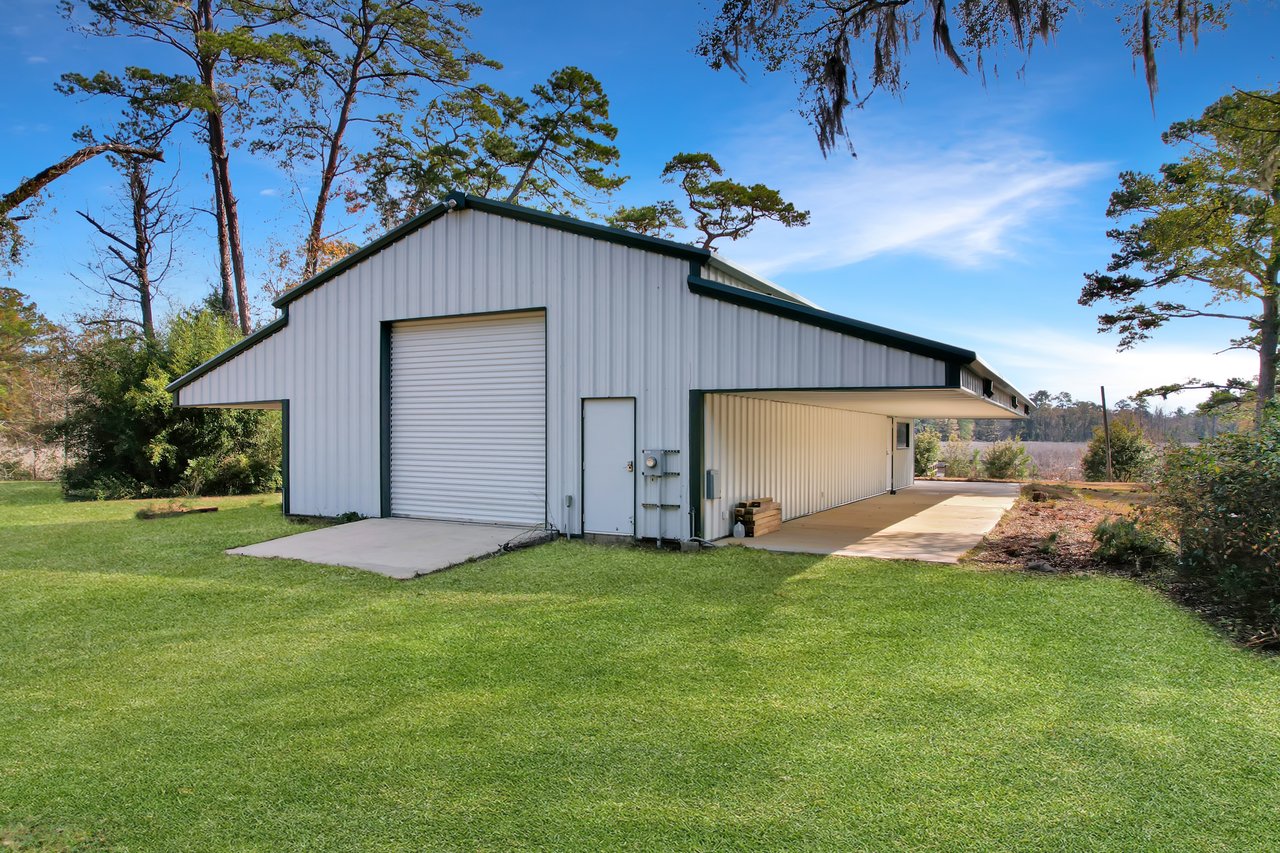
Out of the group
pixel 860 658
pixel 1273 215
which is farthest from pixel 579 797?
pixel 1273 215

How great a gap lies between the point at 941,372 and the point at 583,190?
1900 centimetres

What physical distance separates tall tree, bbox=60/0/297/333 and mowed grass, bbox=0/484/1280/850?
59.4ft

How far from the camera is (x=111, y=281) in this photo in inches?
900

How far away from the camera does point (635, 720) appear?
349cm

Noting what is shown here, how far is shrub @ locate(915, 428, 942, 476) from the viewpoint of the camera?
2392 cm

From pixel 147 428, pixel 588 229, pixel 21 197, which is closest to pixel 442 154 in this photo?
pixel 21 197

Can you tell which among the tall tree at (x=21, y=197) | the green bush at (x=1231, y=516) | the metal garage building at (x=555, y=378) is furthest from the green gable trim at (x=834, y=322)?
the tall tree at (x=21, y=197)

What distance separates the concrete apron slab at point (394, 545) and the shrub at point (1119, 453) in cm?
1999

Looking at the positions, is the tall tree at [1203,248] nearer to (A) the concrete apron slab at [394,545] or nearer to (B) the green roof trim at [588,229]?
(B) the green roof trim at [588,229]

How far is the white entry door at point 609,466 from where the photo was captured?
9.09 metres

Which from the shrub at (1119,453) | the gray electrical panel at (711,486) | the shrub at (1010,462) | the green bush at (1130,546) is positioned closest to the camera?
the green bush at (1130,546)

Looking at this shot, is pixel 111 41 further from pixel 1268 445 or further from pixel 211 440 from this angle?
pixel 1268 445

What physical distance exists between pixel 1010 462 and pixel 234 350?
21755mm

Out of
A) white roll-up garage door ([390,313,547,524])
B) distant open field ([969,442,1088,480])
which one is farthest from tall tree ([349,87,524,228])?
distant open field ([969,442,1088,480])
